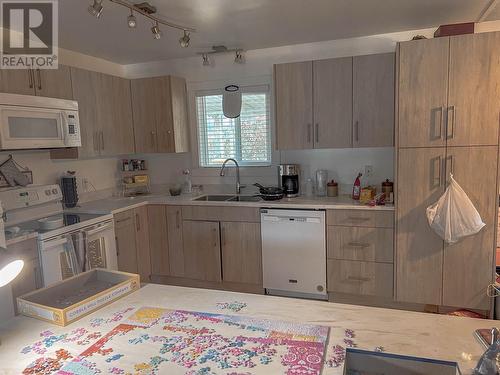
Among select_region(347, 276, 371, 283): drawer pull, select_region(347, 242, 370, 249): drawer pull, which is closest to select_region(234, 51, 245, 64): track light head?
select_region(347, 242, 370, 249): drawer pull

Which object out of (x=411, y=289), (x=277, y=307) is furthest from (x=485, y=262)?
(x=277, y=307)

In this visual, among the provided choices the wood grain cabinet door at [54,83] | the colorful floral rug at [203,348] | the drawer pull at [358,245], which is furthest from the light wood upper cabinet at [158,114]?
the colorful floral rug at [203,348]

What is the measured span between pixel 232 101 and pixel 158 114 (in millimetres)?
785

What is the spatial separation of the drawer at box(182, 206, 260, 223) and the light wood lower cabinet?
43 cm

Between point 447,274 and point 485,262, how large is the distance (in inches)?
10.7

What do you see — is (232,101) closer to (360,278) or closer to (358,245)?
(358,245)

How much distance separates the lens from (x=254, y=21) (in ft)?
9.10

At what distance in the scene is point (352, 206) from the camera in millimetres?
2928

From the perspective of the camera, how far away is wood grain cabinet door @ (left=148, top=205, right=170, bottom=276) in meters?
3.53

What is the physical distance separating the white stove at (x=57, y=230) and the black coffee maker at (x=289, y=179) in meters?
1.60

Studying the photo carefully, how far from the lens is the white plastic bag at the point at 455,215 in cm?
255

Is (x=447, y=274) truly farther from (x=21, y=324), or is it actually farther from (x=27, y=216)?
(x=27, y=216)

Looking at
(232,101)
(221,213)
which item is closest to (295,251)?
(221,213)

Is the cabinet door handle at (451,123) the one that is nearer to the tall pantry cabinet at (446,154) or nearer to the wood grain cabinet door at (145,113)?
the tall pantry cabinet at (446,154)
